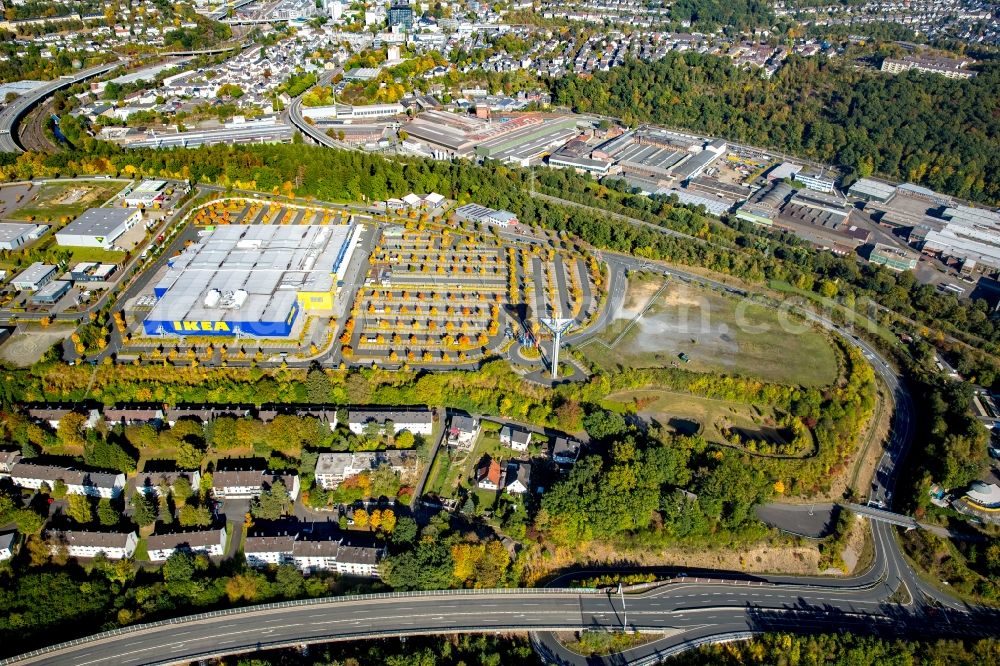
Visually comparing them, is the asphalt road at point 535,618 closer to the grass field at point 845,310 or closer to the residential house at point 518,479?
the residential house at point 518,479

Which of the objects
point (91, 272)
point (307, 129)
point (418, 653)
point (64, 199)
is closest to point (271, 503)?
point (418, 653)

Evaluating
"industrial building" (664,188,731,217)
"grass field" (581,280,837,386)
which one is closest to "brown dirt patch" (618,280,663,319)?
"grass field" (581,280,837,386)

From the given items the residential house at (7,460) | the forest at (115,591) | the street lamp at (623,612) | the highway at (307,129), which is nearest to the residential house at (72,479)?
the residential house at (7,460)

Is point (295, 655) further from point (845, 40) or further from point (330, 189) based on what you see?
point (845, 40)

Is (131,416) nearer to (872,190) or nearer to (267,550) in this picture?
(267,550)

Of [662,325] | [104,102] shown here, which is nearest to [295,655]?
[662,325]

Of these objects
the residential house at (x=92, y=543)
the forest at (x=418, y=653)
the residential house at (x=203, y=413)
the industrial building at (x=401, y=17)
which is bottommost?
the forest at (x=418, y=653)

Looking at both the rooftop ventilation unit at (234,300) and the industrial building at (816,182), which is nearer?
the rooftop ventilation unit at (234,300)

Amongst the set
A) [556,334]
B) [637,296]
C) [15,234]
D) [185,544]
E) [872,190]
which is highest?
[872,190]
